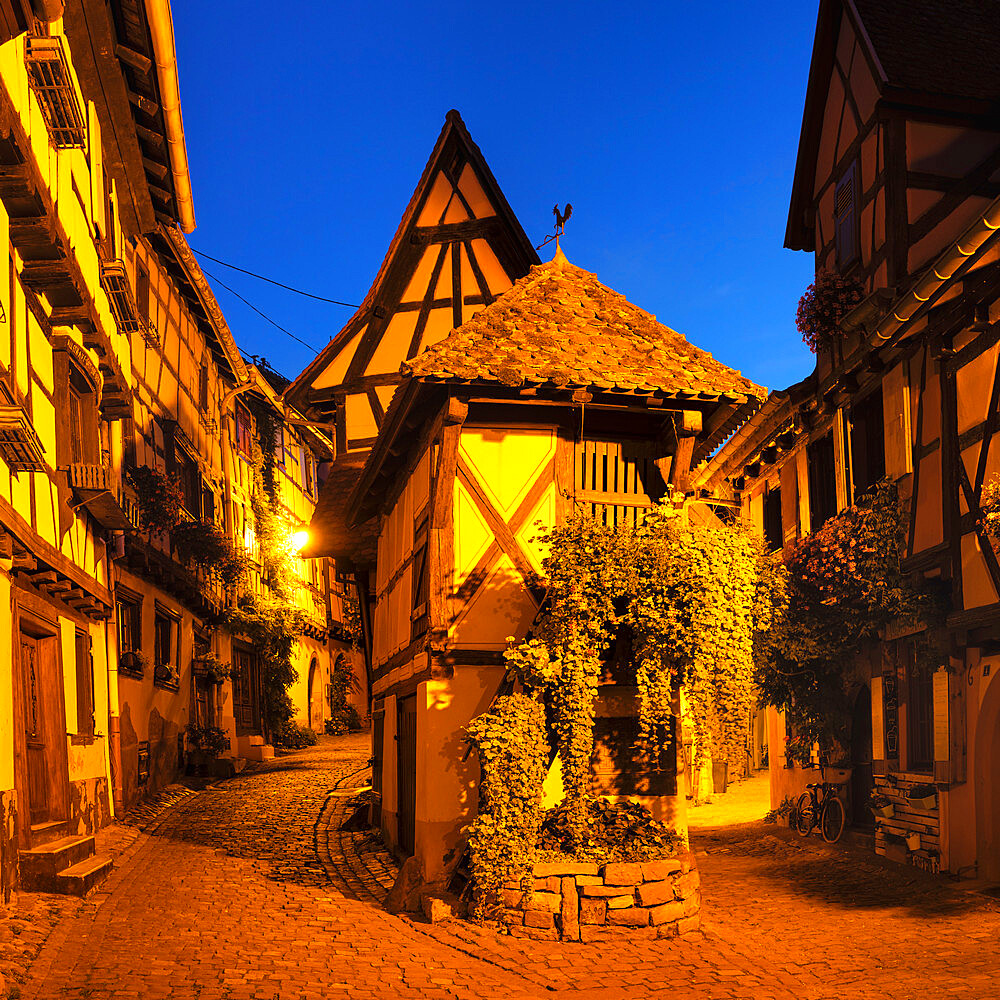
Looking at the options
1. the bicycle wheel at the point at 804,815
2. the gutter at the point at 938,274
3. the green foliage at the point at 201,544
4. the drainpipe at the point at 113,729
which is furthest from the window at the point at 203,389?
the bicycle wheel at the point at 804,815

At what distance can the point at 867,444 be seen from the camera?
14.5 m

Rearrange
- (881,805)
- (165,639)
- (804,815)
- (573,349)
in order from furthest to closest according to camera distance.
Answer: (165,639)
(804,815)
(881,805)
(573,349)

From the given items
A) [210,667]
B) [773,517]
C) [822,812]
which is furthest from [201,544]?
[822,812]

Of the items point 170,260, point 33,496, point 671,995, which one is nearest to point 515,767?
point 671,995

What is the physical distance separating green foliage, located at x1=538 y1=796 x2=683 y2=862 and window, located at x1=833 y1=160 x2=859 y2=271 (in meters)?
8.71

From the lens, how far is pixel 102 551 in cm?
1358

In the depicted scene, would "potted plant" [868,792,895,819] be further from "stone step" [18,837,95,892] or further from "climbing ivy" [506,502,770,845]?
"stone step" [18,837,95,892]

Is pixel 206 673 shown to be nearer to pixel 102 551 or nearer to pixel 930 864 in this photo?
pixel 102 551

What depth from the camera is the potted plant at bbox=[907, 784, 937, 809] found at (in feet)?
39.1

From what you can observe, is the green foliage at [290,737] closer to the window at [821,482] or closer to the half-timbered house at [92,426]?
the half-timbered house at [92,426]

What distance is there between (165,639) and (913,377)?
12.5 m

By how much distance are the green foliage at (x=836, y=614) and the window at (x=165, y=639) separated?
9.55 meters

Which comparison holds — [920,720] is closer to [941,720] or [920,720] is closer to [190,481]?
[941,720]

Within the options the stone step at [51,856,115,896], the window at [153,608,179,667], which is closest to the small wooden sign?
the stone step at [51,856,115,896]
